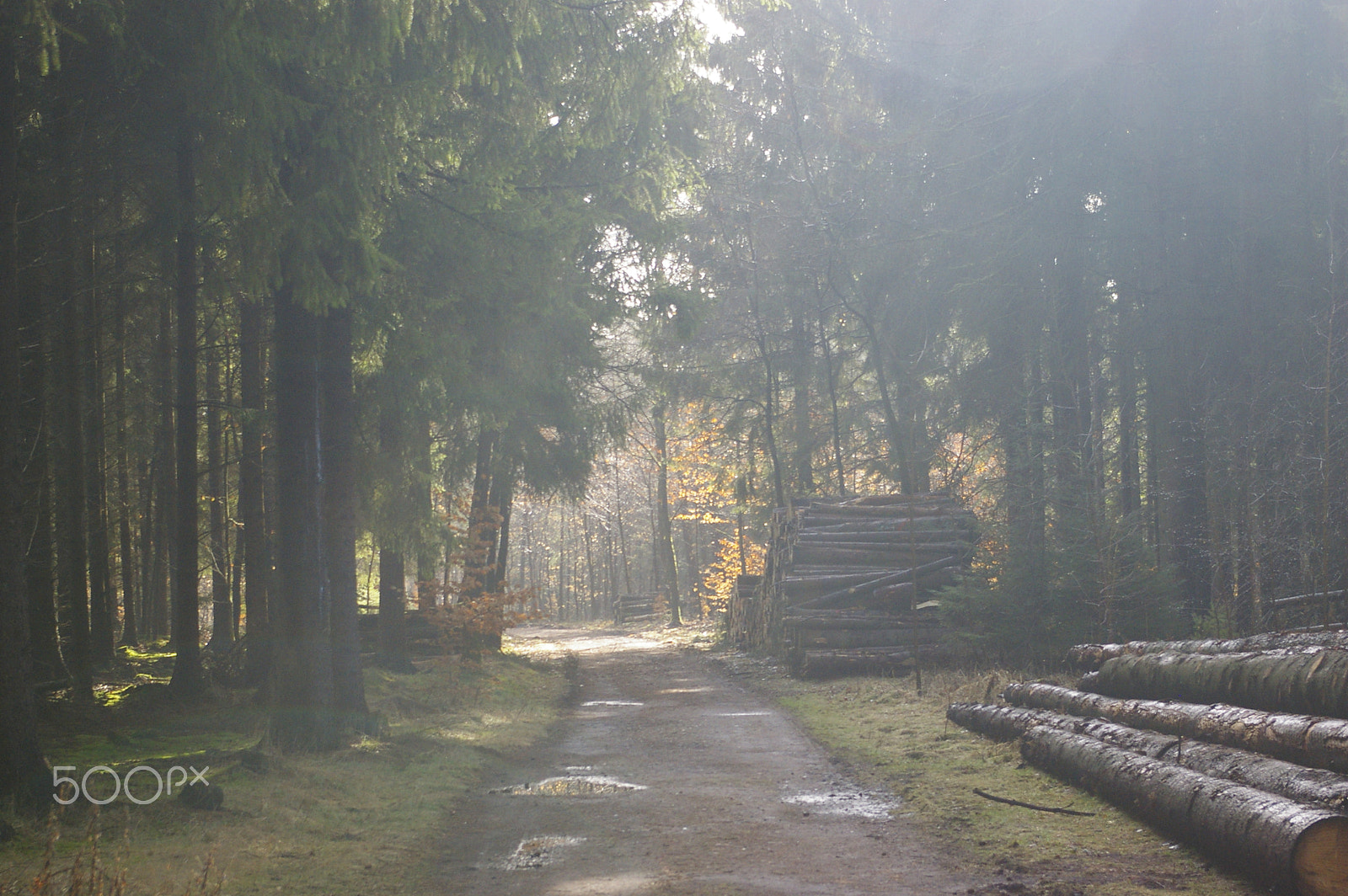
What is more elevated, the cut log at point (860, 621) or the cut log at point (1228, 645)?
the cut log at point (1228, 645)

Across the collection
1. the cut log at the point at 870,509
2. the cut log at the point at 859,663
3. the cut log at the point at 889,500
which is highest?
the cut log at the point at 889,500

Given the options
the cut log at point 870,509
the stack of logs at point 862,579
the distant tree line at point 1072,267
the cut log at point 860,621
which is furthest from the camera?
the cut log at point 870,509

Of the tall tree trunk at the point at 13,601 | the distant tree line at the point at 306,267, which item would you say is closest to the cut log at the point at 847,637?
the distant tree line at the point at 306,267

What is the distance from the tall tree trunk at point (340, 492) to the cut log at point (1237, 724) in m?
7.66

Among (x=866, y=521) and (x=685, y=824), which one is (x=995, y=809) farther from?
(x=866, y=521)

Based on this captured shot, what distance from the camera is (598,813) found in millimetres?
7484

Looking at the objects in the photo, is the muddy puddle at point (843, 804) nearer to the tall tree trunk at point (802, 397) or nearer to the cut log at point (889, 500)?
the cut log at point (889, 500)

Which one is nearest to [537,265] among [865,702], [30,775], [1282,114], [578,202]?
[578,202]

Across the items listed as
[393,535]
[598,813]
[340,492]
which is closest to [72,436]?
[393,535]

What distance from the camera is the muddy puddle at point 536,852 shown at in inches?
239

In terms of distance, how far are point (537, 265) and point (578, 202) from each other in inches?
50.2

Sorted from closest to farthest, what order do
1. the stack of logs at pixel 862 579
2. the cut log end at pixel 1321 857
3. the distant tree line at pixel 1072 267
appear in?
the cut log end at pixel 1321 857, the distant tree line at pixel 1072 267, the stack of logs at pixel 862 579

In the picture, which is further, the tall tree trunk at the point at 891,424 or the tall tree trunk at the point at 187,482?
the tall tree trunk at the point at 891,424

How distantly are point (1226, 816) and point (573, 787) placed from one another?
17.3 feet
